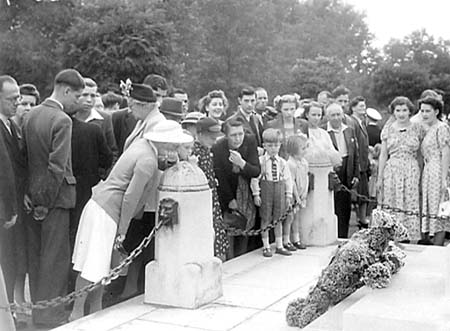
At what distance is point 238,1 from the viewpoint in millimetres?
39031

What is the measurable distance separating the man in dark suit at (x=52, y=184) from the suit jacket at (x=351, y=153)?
4.58 metres

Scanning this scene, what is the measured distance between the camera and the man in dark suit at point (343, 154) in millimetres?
10156

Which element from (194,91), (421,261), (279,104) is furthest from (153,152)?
(194,91)

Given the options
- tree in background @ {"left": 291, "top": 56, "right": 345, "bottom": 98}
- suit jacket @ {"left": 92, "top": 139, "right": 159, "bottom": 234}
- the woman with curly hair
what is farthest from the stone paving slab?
tree in background @ {"left": 291, "top": 56, "right": 345, "bottom": 98}

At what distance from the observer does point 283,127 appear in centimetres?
930

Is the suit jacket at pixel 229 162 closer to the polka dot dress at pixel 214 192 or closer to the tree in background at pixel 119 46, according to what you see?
the polka dot dress at pixel 214 192

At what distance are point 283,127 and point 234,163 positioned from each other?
59.6 inches

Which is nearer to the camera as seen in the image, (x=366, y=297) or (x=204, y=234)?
(x=366, y=297)

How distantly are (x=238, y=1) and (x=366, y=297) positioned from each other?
114ft

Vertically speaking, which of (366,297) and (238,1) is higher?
(238,1)

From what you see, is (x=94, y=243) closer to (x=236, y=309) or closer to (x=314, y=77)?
(x=236, y=309)

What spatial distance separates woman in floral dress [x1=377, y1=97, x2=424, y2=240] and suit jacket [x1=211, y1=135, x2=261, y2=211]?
240cm

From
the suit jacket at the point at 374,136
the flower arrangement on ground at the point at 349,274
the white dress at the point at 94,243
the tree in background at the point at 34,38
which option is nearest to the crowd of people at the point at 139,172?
the white dress at the point at 94,243

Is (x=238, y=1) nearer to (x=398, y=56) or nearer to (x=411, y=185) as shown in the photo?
(x=398, y=56)
